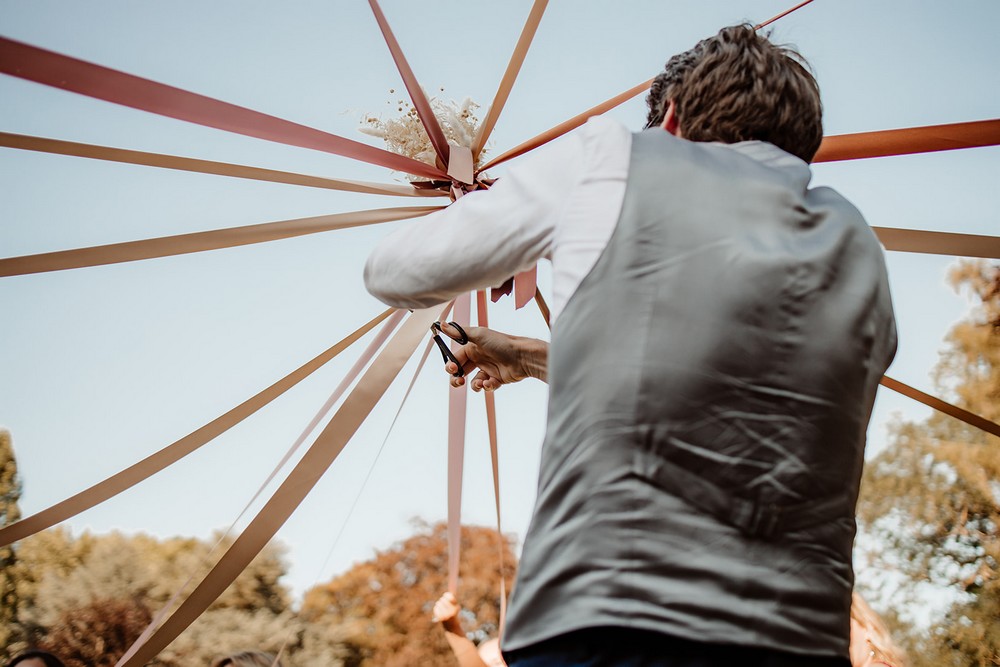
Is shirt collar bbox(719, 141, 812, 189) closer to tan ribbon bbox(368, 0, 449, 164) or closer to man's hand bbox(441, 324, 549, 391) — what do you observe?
man's hand bbox(441, 324, 549, 391)

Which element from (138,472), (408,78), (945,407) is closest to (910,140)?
(945,407)

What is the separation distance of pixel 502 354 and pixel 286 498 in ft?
2.96

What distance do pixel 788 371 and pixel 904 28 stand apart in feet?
12.8

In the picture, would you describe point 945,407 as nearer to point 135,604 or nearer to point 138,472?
point 138,472

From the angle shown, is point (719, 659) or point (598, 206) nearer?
point (719, 659)

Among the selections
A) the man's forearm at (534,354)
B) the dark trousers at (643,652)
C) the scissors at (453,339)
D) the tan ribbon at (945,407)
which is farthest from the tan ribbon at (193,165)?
the dark trousers at (643,652)

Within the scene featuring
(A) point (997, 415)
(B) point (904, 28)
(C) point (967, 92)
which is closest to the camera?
(C) point (967, 92)

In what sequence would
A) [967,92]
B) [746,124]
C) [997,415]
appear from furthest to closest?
1. [997,415]
2. [967,92]
3. [746,124]

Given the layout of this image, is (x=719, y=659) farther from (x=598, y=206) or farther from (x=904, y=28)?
(x=904, y=28)

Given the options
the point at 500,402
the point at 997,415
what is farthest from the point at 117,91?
the point at 997,415

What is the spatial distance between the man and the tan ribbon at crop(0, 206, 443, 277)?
1.41 metres

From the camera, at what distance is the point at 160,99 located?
1562 mm

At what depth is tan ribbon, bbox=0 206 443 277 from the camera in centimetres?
186

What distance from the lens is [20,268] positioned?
1827 mm
